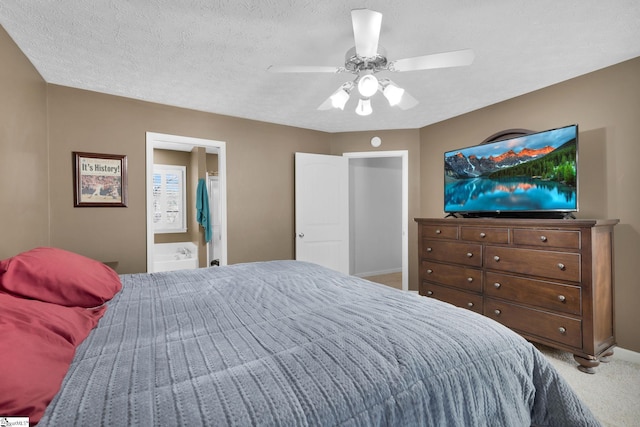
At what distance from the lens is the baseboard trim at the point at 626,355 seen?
92.6 inches

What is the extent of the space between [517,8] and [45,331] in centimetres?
269

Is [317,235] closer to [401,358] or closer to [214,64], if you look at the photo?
[214,64]

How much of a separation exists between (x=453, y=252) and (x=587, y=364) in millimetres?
1296

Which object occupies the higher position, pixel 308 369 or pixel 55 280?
pixel 55 280

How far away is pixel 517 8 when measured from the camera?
1749mm

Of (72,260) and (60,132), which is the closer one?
(72,260)

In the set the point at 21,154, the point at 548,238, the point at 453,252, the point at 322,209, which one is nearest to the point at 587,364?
the point at 548,238

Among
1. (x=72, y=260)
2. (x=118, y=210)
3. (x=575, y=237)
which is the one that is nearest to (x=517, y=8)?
(x=575, y=237)

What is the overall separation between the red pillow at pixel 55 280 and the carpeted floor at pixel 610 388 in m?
2.84

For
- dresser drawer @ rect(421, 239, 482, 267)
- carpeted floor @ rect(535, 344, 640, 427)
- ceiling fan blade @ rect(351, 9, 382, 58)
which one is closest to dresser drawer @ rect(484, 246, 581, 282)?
dresser drawer @ rect(421, 239, 482, 267)

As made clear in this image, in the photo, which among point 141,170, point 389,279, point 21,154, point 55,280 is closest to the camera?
point 55,280

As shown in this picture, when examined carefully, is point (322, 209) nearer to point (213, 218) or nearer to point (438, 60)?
point (213, 218)

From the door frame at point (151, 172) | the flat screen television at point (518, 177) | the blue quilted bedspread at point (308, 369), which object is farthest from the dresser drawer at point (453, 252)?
the door frame at point (151, 172)

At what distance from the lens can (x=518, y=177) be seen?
111 inches
